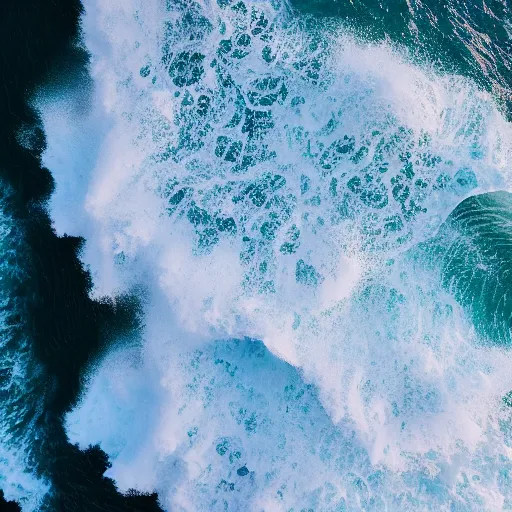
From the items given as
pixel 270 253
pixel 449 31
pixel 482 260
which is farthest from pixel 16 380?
pixel 449 31

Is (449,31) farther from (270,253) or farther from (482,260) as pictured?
(270,253)

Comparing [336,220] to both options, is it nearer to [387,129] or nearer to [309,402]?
[387,129]

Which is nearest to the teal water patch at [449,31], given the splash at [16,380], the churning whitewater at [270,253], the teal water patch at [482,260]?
the churning whitewater at [270,253]

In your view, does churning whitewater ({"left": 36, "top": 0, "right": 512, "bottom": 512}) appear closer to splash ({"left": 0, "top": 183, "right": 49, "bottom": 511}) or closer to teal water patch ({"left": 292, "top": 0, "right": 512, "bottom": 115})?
teal water patch ({"left": 292, "top": 0, "right": 512, "bottom": 115})

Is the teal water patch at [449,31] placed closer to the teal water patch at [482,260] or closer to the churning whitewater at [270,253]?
the churning whitewater at [270,253]

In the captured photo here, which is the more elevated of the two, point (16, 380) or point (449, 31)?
point (449, 31)

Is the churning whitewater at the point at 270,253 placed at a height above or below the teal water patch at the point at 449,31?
below

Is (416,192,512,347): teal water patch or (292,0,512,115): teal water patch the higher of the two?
(292,0,512,115): teal water patch

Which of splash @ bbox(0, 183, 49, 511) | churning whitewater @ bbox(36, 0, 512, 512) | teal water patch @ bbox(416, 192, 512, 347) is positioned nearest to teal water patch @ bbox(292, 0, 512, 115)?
churning whitewater @ bbox(36, 0, 512, 512)
